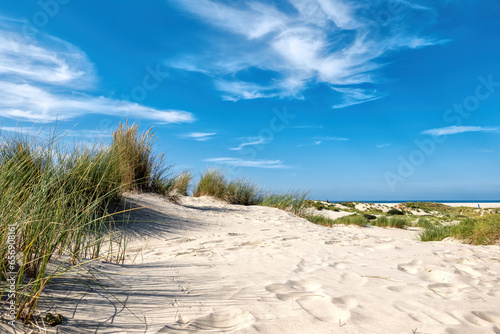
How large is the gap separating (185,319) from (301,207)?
29.7 feet

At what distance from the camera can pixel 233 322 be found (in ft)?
5.82

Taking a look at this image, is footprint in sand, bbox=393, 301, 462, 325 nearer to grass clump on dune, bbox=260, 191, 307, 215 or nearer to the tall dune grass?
the tall dune grass

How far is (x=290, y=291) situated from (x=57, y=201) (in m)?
2.03

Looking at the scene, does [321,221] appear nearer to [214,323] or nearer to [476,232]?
[476,232]

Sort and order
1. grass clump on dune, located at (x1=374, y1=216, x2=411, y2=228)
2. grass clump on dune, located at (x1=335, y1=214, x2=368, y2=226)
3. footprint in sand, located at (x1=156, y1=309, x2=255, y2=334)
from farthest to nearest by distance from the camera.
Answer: grass clump on dune, located at (x1=374, y1=216, x2=411, y2=228)
grass clump on dune, located at (x1=335, y1=214, x2=368, y2=226)
footprint in sand, located at (x1=156, y1=309, x2=255, y2=334)

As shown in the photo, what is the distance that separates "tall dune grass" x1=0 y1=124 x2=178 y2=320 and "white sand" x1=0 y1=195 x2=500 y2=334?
0.86ft

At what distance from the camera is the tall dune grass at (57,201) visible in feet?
5.89

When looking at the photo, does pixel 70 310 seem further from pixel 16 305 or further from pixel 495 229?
pixel 495 229

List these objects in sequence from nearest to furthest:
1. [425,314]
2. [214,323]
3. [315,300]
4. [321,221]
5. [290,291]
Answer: [214,323] < [425,314] < [315,300] < [290,291] < [321,221]

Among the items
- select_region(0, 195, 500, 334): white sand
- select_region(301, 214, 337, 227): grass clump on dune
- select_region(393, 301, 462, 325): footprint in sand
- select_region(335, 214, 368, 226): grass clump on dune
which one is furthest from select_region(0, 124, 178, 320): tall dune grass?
select_region(335, 214, 368, 226): grass clump on dune

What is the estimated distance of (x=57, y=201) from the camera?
8.48 ft

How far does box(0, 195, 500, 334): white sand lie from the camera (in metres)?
1.75

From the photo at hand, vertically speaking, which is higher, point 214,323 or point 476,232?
point 476,232

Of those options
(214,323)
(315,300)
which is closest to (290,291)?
(315,300)
